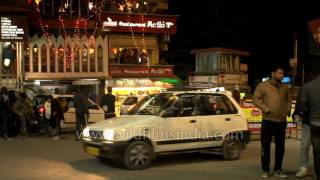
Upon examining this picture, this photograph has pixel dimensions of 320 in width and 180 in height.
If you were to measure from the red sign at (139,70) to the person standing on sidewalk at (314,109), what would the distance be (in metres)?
25.9

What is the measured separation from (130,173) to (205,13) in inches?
1704

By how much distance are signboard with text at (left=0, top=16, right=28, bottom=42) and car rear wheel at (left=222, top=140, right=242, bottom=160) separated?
16207 millimetres

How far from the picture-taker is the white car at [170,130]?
A: 1154cm

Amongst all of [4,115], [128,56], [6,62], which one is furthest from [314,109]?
[128,56]

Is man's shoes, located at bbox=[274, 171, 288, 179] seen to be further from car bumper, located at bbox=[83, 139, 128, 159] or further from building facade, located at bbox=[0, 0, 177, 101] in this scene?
building facade, located at bbox=[0, 0, 177, 101]

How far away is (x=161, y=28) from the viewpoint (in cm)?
3691

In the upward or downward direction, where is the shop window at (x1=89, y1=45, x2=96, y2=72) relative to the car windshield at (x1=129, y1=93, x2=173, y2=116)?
upward

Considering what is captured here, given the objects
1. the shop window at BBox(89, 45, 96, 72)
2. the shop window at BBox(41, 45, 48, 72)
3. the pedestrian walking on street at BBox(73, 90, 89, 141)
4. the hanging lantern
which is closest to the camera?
the pedestrian walking on street at BBox(73, 90, 89, 141)

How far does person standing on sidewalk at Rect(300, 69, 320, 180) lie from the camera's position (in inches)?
345

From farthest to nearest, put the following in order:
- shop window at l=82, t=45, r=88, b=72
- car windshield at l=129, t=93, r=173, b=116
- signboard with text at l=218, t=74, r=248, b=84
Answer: signboard with text at l=218, t=74, r=248, b=84 < shop window at l=82, t=45, r=88, b=72 < car windshield at l=129, t=93, r=173, b=116

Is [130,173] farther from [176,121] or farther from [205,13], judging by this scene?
[205,13]

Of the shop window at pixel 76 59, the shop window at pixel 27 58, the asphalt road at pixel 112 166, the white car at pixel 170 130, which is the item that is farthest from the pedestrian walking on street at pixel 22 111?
the shop window at pixel 76 59

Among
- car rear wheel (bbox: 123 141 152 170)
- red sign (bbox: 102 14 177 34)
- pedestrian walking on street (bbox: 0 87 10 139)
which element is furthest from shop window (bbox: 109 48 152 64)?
car rear wheel (bbox: 123 141 152 170)

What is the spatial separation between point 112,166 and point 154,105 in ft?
5.52
